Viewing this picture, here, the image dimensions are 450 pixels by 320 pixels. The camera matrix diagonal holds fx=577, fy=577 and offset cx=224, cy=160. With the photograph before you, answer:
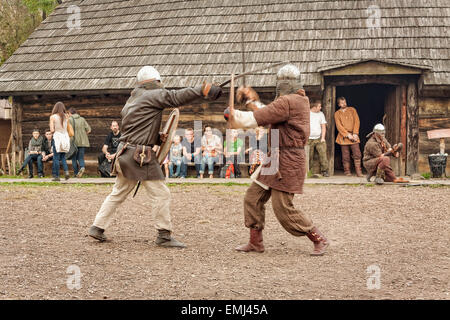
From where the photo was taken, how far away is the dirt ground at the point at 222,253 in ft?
13.2

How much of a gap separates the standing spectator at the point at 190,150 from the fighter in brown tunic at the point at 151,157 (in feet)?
21.4

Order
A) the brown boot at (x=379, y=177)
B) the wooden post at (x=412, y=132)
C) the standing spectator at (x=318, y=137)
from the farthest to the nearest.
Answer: the wooden post at (x=412, y=132), the standing spectator at (x=318, y=137), the brown boot at (x=379, y=177)

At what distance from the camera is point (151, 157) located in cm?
544

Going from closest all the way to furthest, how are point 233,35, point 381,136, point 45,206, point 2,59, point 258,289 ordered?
1. point 258,289
2. point 45,206
3. point 381,136
4. point 233,35
5. point 2,59

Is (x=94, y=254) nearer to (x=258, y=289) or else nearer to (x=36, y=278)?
(x=36, y=278)

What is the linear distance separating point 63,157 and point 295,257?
23.9 feet

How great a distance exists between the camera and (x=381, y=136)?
412 inches

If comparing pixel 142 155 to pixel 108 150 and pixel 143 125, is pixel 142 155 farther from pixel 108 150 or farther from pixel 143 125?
pixel 108 150

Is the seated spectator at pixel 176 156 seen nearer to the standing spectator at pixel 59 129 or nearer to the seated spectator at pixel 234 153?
the seated spectator at pixel 234 153

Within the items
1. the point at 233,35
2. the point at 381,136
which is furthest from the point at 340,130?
the point at 233,35

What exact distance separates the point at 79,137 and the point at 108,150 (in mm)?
689

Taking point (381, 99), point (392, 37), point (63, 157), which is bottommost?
point (63, 157)

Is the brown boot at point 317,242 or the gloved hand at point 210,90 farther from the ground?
the gloved hand at point 210,90

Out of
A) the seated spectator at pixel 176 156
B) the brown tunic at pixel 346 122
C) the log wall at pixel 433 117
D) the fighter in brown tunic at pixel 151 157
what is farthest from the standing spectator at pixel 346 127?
Result: the fighter in brown tunic at pixel 151 157
